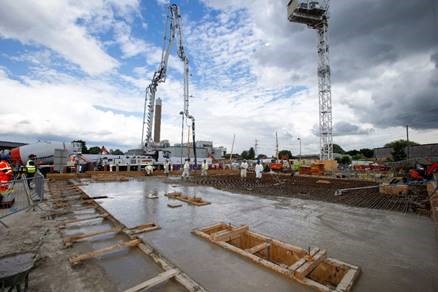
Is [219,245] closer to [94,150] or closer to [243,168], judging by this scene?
[243,168]

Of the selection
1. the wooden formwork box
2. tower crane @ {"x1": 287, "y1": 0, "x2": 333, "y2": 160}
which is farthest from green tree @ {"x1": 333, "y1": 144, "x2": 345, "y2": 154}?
the wooden formwork box

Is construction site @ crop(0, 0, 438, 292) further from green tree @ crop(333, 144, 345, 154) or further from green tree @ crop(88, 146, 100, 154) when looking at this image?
green tree @ crop(333, 144, 345, 154)

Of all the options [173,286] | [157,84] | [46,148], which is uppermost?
[157,84]

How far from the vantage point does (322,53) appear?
2730cm

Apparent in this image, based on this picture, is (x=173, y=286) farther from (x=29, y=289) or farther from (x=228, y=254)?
(x=29, y=289)

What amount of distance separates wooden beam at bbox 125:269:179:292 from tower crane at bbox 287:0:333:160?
28.1m

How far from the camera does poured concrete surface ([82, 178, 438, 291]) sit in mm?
2951

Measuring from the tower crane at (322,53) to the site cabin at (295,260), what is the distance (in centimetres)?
2608

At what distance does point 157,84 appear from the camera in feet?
115

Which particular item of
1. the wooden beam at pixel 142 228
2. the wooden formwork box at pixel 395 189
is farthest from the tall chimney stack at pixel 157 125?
the wooden beam at pixel 142 228

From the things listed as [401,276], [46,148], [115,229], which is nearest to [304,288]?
[401,276]

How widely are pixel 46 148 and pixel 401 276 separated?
24.7m

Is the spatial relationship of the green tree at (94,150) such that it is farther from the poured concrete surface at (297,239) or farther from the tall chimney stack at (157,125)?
the poured concrete surface at (297,239)

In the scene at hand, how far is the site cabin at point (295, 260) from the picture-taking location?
2885 millimetres
